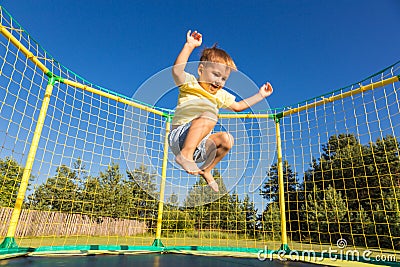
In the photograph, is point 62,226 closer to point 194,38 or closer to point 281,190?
point 281,190

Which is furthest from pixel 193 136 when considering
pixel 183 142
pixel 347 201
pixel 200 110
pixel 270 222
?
pixel 270 222

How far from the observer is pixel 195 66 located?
4.93ft

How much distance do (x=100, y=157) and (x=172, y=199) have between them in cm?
235

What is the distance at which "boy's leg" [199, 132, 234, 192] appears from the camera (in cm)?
148

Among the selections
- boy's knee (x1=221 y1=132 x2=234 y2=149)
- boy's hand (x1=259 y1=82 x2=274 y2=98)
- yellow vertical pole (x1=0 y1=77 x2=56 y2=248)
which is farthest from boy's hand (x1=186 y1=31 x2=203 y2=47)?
yellow vertical pole (x1=0 y1=77 x2=56 y2=248)

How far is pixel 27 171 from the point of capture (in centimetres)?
321

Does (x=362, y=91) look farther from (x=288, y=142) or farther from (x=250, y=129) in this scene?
(x=250, y=129)

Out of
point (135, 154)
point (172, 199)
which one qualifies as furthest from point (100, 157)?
point (172, 199)

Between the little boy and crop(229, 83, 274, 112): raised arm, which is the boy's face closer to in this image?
the little boy

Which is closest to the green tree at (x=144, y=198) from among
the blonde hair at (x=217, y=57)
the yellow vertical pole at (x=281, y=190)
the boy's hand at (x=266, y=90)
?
the blonde hair at (x=217, y=57)

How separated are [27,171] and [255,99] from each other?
291cm

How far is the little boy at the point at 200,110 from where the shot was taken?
4.27ft

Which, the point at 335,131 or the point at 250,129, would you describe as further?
the point at 250,129

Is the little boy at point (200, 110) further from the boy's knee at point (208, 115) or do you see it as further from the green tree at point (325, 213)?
the green tree at point (325, 213)
